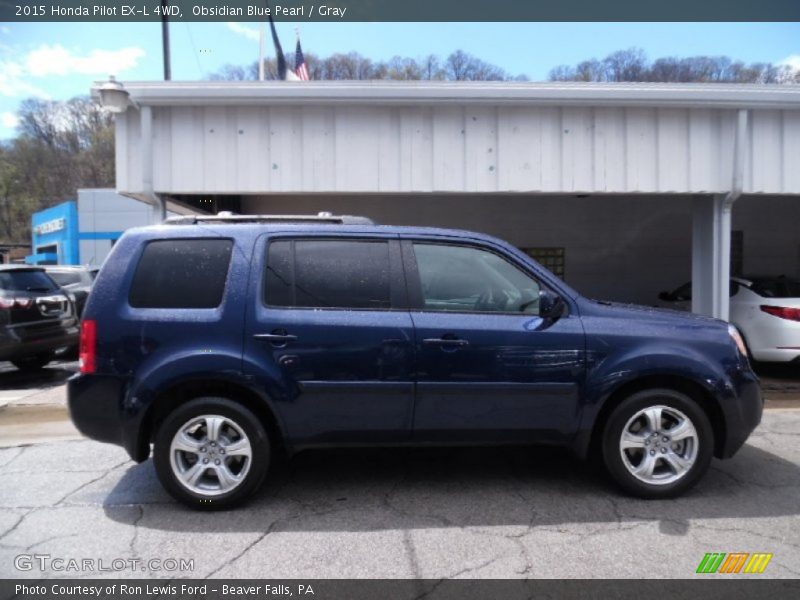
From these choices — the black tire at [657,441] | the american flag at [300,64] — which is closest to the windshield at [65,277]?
the american flag at [300,64]

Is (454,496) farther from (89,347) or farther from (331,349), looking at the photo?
(89,347)

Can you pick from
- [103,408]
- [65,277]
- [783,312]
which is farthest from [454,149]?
[65,277]

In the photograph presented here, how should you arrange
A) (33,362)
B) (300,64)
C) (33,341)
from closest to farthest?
(33,341)
(33,362)
(300,64)

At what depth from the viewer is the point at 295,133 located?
7.05 meters

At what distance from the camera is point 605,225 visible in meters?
12.4

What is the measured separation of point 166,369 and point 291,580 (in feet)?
4.91

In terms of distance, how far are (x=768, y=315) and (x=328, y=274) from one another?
618cm

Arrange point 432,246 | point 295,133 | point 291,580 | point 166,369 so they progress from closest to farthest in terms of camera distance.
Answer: point 291,580, point 166,369, point 432,246, point 295,133

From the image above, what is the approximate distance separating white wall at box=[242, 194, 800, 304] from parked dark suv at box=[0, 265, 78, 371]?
4.32 metres

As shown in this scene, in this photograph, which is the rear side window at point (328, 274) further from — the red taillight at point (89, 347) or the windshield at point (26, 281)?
the windshield at point (26, 281)

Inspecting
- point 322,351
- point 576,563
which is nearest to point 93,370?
point 322,351

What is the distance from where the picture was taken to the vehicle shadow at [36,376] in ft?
27.2

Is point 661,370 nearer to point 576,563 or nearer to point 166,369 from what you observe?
point 576,563

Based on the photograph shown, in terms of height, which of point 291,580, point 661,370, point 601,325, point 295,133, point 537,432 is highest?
point 295,133
